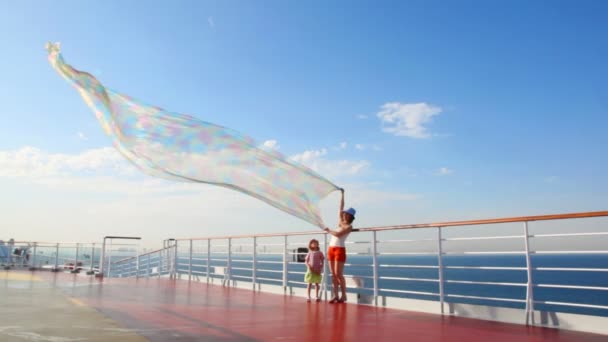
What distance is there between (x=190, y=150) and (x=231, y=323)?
2.14 meters

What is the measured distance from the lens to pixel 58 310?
7.05 meters

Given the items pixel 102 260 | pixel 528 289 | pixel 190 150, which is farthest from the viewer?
pixel 102 260

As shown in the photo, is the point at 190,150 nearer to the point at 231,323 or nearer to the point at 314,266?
the point at 231,323

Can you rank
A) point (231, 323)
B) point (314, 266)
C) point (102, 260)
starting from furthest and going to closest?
point (102, 260)
point (314, 266)
point (231, 323)

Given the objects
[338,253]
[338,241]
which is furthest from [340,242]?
[338,253]

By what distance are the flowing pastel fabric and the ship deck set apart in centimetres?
143

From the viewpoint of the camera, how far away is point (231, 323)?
6.04 metres

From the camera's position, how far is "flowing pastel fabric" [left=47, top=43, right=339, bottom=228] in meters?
5.51

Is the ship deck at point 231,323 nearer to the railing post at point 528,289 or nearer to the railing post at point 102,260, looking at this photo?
the railing post at point 528,289

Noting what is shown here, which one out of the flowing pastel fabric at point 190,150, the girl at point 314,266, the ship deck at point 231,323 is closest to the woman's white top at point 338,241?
the ship deck at point 231,323

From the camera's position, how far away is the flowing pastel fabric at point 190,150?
551cm

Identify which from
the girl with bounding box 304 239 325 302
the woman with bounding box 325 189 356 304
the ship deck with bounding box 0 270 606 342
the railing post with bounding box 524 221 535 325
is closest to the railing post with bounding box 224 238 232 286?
the ship deck with bounding box 0 270 606 342

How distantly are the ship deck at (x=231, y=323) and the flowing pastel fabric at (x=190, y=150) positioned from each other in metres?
1.43

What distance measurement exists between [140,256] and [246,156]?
535 inches
